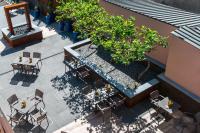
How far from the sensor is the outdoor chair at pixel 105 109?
13.3 meters

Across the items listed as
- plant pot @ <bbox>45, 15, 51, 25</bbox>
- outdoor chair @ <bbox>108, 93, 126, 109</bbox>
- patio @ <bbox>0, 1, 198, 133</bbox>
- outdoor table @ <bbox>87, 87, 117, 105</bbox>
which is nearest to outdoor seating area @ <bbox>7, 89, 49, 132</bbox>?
patio @ <bbox>0, 1, 198, 133</bbox>

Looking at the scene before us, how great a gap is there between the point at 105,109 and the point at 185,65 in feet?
15.1

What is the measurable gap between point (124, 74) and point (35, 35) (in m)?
8.03

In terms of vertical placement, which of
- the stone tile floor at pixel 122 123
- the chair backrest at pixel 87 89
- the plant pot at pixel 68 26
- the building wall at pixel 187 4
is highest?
the building wall at pixel 187 4

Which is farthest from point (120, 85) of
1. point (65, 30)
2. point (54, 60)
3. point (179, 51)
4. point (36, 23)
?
point (36, 23)

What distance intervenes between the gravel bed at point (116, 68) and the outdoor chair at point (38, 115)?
4.58 metres

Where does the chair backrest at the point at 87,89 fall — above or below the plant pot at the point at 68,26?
below

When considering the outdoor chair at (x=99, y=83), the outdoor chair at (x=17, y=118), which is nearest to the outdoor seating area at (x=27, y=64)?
the outdoor chair at (x=17, y=118)

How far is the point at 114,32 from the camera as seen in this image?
14.5m

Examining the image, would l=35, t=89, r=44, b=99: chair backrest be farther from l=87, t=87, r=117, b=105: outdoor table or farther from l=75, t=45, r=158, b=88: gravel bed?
l=75, t=45, r=158, b=88: gravel bed

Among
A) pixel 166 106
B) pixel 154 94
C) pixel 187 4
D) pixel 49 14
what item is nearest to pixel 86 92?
pixel 154 94

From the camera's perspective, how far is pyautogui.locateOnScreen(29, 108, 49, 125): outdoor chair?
12481 millimetres

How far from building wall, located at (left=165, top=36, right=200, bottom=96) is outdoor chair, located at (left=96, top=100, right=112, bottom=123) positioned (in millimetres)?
3883

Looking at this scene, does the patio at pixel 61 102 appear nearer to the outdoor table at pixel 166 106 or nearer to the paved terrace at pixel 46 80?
the paved terrace at pixel 46 80
